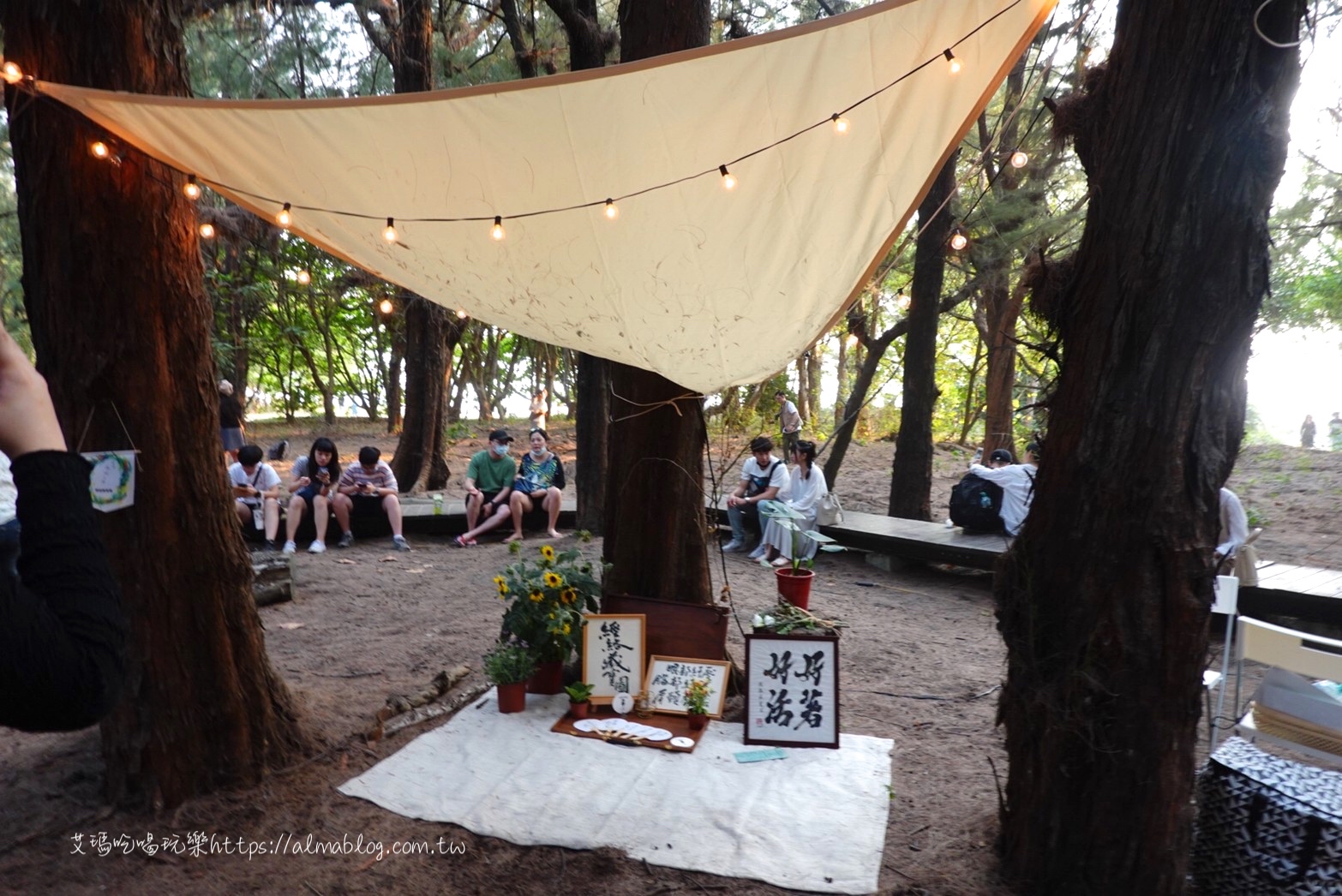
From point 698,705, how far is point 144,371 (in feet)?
7.50

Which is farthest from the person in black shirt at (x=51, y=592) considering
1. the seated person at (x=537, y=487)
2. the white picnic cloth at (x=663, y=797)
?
the seated person at (x=537, y=487)

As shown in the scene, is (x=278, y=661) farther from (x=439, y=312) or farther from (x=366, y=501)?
(x=439, y=312)

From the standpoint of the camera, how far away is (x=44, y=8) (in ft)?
8.45

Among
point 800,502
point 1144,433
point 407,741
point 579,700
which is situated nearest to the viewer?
point 1144,433

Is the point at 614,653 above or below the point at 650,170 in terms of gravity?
below

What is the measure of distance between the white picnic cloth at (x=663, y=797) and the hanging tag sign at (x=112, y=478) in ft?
3.94

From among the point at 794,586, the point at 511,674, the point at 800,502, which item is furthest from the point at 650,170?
the point at 800,502

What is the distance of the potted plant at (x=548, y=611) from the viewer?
3.52 m

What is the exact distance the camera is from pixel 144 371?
104 inches

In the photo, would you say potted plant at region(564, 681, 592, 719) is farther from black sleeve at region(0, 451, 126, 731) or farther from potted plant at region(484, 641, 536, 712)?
black sleeve at region(0, 451, 126, 731)

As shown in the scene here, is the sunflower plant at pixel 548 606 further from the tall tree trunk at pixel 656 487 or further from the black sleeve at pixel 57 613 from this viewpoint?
the black sleeve at pixel 57 613

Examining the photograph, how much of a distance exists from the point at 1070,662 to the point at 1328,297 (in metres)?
9.17

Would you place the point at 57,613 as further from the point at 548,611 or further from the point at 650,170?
the point at 548,611

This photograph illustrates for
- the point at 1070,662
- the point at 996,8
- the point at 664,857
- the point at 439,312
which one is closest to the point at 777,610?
the point at 664,857
